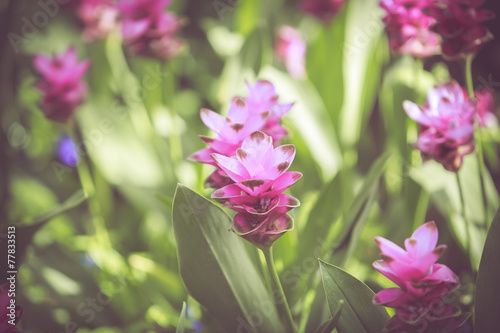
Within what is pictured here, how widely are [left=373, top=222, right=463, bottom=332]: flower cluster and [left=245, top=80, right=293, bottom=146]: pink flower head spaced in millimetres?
221

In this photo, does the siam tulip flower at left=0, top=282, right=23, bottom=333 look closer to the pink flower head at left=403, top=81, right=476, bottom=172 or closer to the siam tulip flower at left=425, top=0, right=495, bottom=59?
the pink flower head at left=403, top=81, right=476, bottom=172

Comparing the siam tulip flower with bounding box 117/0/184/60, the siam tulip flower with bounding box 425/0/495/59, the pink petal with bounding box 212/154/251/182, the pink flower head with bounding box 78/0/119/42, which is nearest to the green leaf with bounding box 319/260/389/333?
the pink petal with bounding box 212/154/251/182

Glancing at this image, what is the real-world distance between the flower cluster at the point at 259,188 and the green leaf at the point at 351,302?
4.7 inches

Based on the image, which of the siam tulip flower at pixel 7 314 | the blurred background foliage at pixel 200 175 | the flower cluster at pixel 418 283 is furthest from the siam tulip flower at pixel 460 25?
the siam tulip flower at pixel 7 314

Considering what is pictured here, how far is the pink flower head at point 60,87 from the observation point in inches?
39.3

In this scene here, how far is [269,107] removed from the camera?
2.11ft

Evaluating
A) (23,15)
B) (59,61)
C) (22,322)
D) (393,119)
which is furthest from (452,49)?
(23,15)

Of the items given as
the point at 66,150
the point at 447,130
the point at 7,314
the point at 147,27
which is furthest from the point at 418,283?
the point at 66,150

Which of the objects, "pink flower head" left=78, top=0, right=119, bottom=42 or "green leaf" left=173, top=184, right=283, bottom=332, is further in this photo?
"pink flower head" left=78, top=0, right=119, bottom=42

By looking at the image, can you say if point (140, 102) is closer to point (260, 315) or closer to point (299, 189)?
point (299, 189)

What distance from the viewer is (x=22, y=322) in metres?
1.02

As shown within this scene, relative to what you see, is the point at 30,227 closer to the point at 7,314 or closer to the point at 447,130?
the point at 7,314

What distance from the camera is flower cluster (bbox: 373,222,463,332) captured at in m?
0.52

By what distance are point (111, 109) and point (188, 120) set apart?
0.91ft
